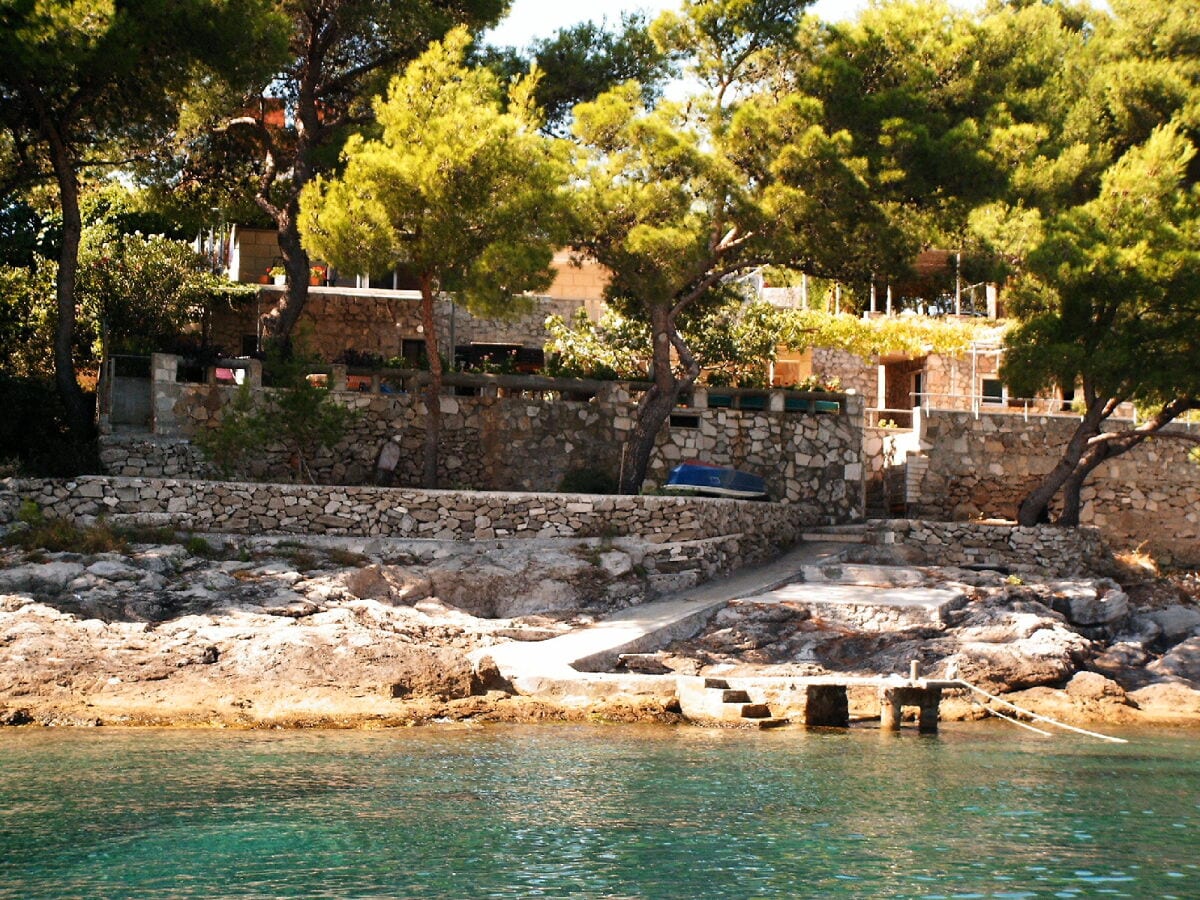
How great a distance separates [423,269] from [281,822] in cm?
1620

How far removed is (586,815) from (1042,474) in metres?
24.1

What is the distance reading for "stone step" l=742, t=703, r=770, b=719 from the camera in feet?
73.9

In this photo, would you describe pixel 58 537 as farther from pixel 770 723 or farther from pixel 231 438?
pixel 770 723

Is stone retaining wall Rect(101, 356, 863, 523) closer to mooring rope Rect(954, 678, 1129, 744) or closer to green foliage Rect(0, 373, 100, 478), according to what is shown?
green foliage Rect(0, 373, 100, 478)

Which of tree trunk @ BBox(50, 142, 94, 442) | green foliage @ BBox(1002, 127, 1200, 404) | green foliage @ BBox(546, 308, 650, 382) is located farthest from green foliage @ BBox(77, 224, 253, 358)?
green foliage @ BBox(1002, 127, 1200, 404)

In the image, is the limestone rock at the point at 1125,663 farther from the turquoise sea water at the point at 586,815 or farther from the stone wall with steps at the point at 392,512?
the stone wall with steps at the point at 392,512

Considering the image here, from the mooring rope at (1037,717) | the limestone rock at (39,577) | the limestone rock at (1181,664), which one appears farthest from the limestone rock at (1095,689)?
the limestone rock at (39,577)

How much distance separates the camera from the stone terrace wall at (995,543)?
3281 cm

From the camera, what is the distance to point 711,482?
32.3 meters

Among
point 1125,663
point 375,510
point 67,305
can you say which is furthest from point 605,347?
point 1125,663

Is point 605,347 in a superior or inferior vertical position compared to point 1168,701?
superior

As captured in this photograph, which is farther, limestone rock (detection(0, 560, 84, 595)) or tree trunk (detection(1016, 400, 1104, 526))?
tree trunk (detection(1016, 400, 1104, 526))

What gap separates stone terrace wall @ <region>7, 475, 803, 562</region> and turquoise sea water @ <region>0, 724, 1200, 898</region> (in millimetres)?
7949

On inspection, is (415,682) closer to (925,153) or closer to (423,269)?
(423,269)
